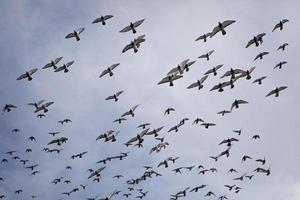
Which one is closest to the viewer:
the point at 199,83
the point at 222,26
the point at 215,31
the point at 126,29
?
the point at 126,29

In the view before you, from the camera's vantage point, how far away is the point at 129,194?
3605 inches

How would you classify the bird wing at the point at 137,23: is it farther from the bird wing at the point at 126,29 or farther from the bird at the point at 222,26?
the bird at the point at 222,26

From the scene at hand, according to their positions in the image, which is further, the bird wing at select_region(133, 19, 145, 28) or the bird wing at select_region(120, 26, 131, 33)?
the bird wing at select_region(120, 26, 131, 33)

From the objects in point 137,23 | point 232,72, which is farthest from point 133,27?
point 232,72

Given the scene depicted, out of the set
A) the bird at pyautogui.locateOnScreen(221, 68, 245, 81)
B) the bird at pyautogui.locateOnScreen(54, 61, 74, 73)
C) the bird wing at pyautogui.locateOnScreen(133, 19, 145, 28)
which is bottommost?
the bird at pyautogui.locateOnScreen(221, 68, 245, 81)

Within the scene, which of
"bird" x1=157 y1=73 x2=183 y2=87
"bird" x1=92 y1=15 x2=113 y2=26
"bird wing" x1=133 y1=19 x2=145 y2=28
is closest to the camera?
"bird wing" x1=133 y1=19 x2=145 y2=28

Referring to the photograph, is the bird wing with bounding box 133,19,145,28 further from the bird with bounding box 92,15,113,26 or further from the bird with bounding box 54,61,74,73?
the bird with bounding box 54,61,74,73

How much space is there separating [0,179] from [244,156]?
45.6m

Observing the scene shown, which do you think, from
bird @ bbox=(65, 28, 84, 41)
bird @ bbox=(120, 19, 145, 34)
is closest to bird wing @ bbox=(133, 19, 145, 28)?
bird @ bbox=(120, 19, 145, 34)

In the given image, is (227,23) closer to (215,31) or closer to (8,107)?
(215,31)

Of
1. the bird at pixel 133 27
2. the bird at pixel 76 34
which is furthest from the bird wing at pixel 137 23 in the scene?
the bird at pixel 76 34

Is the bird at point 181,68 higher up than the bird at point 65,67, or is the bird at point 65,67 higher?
the bird at point 65,67

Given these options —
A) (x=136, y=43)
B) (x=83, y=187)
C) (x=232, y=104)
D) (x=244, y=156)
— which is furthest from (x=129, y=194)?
(x=136, y=43)

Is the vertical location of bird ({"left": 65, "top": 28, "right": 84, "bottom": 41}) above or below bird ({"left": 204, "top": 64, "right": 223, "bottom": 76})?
above
